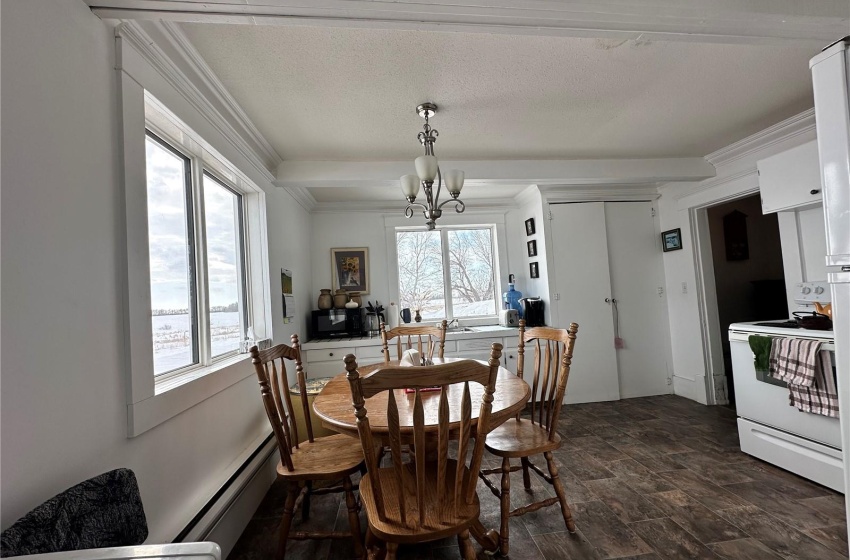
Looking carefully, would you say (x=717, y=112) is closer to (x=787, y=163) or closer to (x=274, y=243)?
(x=787, y=163)

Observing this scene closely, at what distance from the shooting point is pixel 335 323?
3709mm

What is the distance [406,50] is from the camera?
168 cm

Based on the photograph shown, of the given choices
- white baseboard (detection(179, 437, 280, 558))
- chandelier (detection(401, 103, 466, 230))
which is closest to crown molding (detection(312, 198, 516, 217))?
chandelier (detection(401, 103, 466, 230))

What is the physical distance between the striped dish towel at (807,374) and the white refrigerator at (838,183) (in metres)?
0.80

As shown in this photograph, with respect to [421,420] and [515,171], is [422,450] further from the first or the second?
[515,171]

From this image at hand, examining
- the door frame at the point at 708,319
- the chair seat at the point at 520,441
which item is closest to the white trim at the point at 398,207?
the door frame at the point at 708,319

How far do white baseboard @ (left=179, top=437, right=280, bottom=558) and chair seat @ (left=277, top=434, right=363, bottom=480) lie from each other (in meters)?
0.30

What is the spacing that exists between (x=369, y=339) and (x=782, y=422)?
3.14 meters

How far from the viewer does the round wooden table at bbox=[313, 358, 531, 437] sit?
1.36 meters

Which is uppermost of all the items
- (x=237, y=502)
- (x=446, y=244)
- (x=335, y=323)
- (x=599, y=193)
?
(x=599, y=193)

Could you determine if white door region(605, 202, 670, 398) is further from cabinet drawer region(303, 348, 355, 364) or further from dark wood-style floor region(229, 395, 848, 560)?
cabinet drawer region(303, 348, 355, 364)

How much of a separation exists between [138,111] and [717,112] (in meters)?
3.37

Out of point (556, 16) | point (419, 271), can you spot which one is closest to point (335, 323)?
point (419, 271)

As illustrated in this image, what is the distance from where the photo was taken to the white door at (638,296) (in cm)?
394
